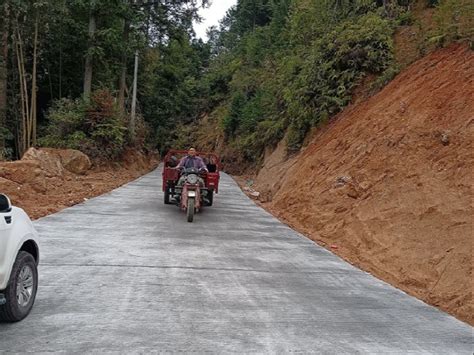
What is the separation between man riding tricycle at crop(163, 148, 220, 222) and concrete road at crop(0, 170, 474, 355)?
A: 7.51ft

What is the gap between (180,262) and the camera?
716 cm

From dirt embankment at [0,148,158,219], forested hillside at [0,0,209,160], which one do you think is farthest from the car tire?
forested hillside at [0,0,209,160]

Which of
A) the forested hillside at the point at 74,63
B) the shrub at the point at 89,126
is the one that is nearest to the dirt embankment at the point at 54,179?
the shrub at the point at 89,126

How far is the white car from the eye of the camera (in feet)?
13.7

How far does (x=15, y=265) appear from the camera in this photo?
14.3 ft

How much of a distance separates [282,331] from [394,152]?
7286 millimetres

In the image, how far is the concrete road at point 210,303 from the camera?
4.21 metres

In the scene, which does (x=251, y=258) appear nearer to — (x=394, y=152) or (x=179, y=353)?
(x=179, y=353)

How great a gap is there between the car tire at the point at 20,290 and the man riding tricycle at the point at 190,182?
21.4 ft

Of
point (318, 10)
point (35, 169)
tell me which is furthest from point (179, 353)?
point (318, 10)

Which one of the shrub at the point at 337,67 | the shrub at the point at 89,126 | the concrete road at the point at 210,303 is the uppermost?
the shrub at the point at 337,67

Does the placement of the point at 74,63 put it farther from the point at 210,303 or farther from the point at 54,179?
the point at 210,303

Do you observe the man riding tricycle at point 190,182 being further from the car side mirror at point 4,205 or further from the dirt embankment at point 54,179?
the car side mirror at point 4,205

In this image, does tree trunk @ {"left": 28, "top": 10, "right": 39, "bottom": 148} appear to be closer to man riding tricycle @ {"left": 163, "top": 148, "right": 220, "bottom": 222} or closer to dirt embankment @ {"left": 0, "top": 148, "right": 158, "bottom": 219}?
dirt embankment @ {"left": 0, "top": 148, "right": 158, "bottom": 219}
